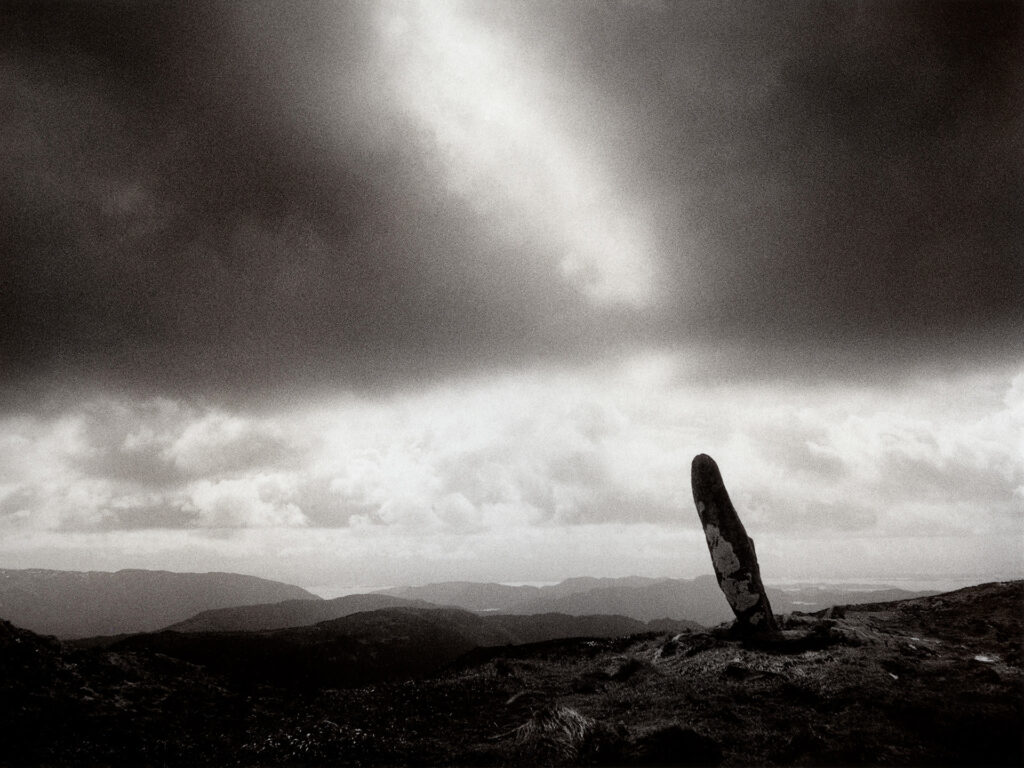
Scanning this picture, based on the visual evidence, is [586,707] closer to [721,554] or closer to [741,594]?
[741,594]

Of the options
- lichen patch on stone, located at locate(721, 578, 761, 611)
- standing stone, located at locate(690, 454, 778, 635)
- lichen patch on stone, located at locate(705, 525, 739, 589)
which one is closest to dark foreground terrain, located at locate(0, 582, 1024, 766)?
standing stone, located at locate(690, 454, 778, 635)

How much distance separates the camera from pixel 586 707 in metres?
14.2

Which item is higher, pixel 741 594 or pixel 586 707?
pixel 741 594

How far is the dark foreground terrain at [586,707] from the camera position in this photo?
10172 millimetres

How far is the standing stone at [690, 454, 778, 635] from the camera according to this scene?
19897 millimetres

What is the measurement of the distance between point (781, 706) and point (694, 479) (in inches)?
425

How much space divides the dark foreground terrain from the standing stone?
1237 mm

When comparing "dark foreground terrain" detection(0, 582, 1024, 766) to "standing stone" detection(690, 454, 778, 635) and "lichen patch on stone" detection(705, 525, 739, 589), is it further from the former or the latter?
"lichen patch on stone" detection(705, 525, 739, 589)

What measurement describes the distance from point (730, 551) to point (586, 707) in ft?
32.5

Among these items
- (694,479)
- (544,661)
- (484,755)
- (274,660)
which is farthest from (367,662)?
(484,755)

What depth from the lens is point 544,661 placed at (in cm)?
2073

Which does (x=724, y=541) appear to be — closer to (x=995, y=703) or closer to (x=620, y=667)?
(x=620, y=667)

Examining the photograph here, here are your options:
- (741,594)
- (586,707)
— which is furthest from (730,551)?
(586,707)

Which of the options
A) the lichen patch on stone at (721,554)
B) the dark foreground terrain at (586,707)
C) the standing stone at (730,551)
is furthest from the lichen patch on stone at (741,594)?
the dark foreground terrain at (586,707)
